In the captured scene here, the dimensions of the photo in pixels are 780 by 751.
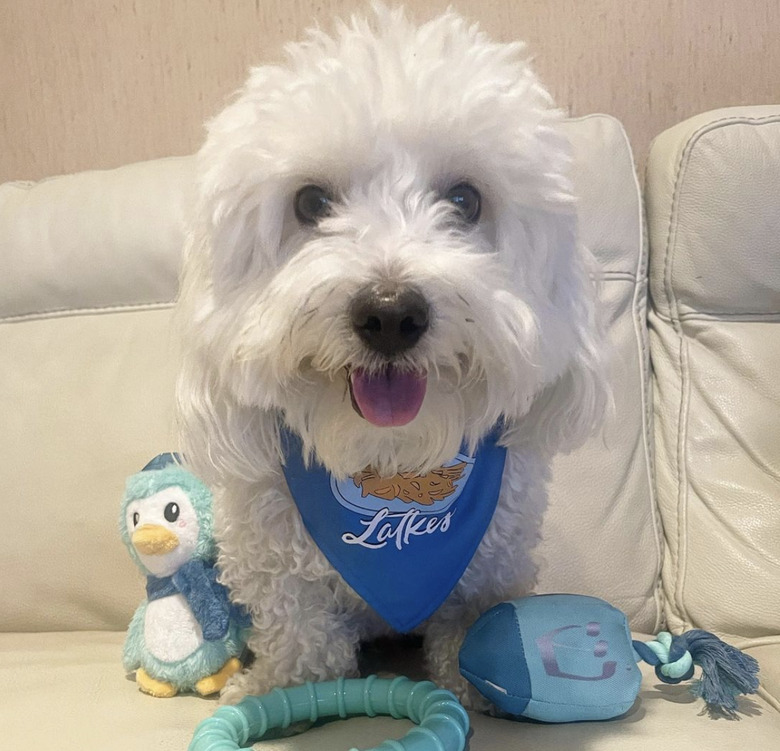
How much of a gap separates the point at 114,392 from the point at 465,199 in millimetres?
806

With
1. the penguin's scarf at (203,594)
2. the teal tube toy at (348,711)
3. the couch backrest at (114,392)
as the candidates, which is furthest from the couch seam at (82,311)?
the teal tube toy at (348,711)

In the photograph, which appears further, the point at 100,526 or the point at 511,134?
the point at 100,526

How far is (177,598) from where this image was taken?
101 cm

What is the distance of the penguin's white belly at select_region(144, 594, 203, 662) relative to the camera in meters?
0.97

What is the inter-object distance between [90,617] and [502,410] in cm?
84

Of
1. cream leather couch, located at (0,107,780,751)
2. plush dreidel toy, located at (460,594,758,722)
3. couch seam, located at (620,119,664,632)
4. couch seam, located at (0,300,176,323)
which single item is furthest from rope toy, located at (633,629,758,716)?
couch seam, located at (0,300,176,323)

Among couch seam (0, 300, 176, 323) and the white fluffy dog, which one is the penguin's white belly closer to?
the white fluffy dog

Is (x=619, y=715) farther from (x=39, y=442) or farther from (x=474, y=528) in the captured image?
(x=39, y=442)

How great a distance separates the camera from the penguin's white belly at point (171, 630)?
97cm

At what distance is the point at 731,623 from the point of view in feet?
3.72

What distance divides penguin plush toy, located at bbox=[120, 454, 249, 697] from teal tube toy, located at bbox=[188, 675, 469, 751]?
136 millimetres

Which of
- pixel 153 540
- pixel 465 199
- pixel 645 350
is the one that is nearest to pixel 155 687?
pixel 153 540

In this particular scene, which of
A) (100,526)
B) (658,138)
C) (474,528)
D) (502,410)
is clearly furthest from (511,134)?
(100,526)

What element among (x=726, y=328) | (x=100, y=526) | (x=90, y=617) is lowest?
(x=90, y=617)
